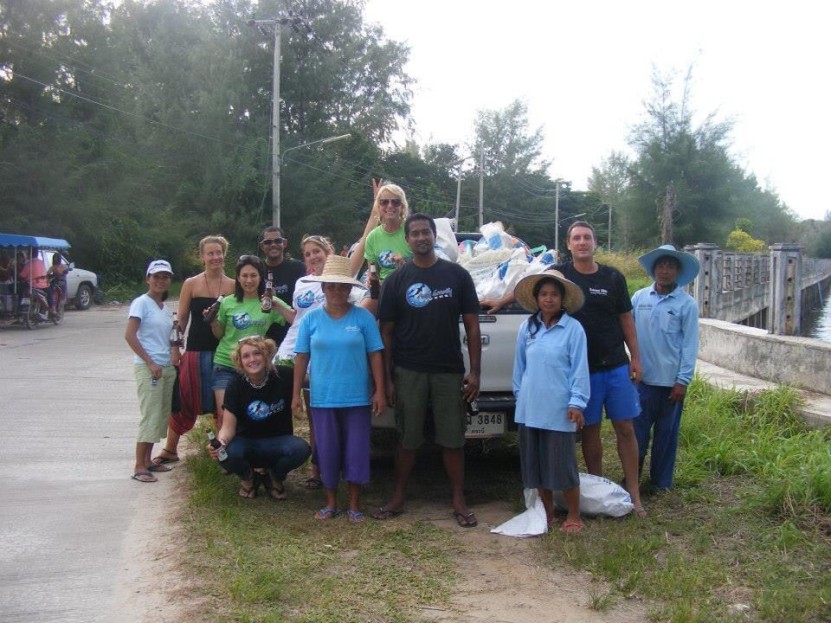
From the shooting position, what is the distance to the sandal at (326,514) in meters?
5.32

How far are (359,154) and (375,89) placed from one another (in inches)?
175

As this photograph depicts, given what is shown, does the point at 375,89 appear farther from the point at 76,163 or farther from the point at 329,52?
the point at 76,163

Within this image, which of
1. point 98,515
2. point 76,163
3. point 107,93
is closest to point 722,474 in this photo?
point 98,515

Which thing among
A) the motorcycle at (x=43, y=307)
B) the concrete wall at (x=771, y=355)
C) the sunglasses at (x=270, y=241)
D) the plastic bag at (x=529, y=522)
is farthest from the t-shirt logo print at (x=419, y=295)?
the motorcycle at (x=43, y=307)

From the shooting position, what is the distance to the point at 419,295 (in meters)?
5.21

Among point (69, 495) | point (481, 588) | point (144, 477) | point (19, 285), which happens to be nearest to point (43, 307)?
point (19, 285)

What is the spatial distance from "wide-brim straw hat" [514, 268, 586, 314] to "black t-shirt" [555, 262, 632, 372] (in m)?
0.10

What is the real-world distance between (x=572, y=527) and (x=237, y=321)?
109 inches

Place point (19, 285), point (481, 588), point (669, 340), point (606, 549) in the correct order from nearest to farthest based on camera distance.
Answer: point (481, 588)
point (606, 549)
point (669, 340)
point (19, 285)

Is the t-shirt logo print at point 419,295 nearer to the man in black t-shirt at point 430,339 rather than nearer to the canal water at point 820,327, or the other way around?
the man in black t-shirt at point 430,339

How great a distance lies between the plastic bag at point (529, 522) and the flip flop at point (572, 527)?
11 cm

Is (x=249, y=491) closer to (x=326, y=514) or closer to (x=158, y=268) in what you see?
(x=326, y=514)

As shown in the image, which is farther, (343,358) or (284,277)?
(284,277)

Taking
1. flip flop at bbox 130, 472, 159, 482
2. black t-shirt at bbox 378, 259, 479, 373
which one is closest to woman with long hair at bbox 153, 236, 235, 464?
flip flop at bbox 130, 472, 159, 482
